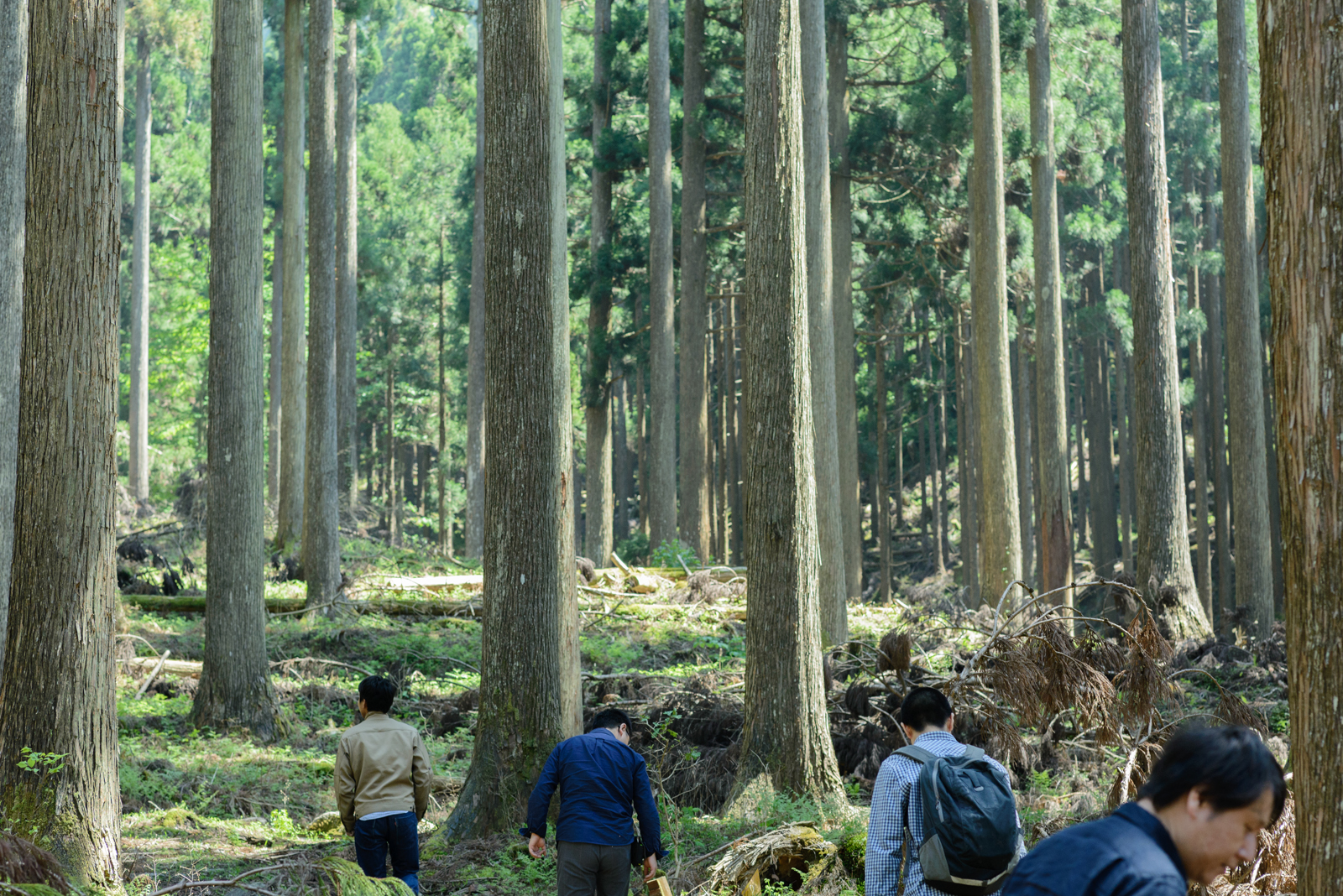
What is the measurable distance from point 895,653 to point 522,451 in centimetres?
350

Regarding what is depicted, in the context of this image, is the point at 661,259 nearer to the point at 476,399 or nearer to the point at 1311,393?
the point at 476,399

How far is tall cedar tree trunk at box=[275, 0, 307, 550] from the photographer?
17.7 meters

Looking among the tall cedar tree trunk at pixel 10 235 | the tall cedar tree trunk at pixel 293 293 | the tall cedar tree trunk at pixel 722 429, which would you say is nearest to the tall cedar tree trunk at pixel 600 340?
the tall cedar tree trunk at pixel 722 429

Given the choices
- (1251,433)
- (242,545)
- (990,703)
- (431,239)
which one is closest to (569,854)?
(990,703)

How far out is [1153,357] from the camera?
13750mm

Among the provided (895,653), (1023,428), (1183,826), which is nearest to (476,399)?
(1023,428)

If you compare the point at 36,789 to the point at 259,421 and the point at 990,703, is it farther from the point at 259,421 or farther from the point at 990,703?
the point at 990,703

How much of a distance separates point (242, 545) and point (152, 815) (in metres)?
Answer: 3.16

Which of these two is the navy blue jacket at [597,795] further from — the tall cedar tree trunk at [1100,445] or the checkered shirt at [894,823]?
the tall cedar tree trunk at [1100,445]

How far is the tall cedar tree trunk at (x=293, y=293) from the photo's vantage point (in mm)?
17672

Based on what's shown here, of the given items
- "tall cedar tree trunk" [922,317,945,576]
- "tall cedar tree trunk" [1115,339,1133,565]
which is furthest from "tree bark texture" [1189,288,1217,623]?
"tall cedar tree trunk" [922,317,945,576]

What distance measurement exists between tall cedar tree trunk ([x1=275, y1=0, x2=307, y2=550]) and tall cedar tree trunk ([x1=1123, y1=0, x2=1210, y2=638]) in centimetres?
1271

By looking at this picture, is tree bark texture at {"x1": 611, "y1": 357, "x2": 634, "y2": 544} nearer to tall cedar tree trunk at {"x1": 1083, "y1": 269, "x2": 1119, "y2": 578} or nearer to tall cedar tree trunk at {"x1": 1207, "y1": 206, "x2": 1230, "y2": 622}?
tall cedar tree trunk at {"x1": 1083, "y1": 269, "x2": 1119, "y2": 578}

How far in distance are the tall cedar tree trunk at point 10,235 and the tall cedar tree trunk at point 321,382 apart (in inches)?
243
